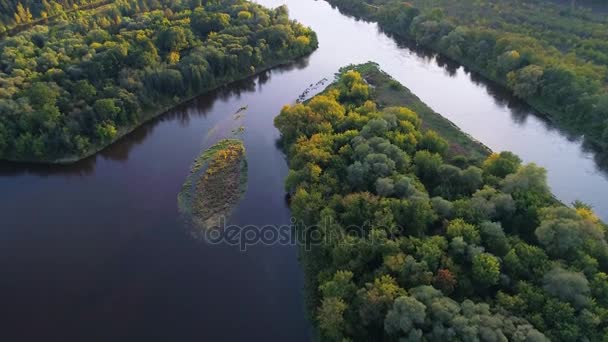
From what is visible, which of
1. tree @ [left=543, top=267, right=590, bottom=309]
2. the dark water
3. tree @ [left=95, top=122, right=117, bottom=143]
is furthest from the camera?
tree @ [left=95, top=122, right=117, bottom=143]

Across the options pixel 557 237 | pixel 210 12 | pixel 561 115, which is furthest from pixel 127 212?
pixel 561 115

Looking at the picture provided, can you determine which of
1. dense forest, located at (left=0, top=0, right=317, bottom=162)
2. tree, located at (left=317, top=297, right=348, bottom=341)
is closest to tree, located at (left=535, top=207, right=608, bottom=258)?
tree, located at (left=317, top=297, right=348, bottom=341)

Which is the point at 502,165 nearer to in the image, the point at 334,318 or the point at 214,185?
the point at 334,318

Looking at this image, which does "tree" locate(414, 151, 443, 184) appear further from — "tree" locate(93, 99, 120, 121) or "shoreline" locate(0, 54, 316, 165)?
"tree" locate(93, 99, 120, 121)

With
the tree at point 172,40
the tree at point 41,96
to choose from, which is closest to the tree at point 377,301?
the tree at point 41,96

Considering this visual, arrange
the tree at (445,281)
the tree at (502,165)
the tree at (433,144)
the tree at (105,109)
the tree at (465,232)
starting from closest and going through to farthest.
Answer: the tree at (445,281) < the tree at (465,232) < the tree at (502,165) < the tree at (433,144) < the tree at (105,109)

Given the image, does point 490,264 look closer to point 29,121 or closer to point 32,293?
point 32,293

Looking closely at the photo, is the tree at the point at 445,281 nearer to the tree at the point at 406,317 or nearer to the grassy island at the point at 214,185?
the tree at the point at 406,317

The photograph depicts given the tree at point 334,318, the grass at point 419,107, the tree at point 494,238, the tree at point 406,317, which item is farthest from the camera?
the grass at point 419,107
